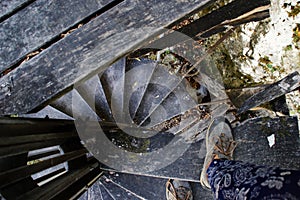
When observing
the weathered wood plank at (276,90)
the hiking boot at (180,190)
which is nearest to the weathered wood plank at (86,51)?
the weathered wood plank at (276,90)

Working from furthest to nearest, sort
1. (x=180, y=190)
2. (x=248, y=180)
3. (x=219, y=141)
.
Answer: (x=180, y=190)
(x=219, y=141)
(x=248, y=180)

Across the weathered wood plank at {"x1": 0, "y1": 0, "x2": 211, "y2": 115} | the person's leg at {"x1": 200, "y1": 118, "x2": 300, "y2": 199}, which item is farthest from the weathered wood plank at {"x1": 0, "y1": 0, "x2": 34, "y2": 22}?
the person's leg at {"x1": 200, "y1": 118, "x2": 300, "y2": 199}

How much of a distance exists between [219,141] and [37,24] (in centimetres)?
152

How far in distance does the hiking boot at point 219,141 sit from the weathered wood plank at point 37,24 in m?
1.33

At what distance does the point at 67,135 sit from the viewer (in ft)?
6.20

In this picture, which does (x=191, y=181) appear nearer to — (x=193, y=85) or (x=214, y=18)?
(x=193, y=85)

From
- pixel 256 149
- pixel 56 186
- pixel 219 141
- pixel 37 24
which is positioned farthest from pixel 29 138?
pixel 256 149

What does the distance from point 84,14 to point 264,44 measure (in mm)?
1588

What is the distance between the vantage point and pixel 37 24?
1374 mm

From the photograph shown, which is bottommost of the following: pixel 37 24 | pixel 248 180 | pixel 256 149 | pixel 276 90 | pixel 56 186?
pixel 248 180

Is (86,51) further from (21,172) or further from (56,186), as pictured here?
(56,186)

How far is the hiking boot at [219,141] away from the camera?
2.36m

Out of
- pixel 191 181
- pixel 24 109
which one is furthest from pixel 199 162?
pixel 24 109

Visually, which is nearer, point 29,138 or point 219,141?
point 29,138
